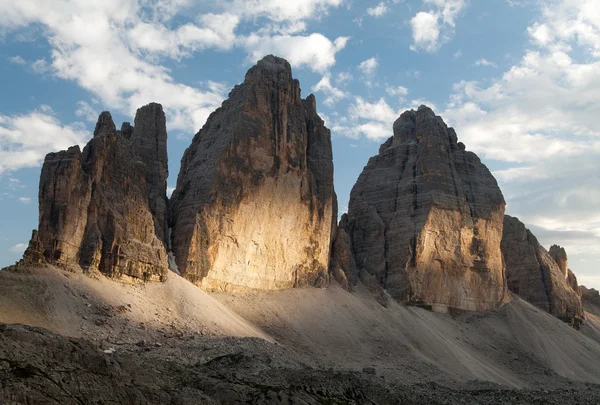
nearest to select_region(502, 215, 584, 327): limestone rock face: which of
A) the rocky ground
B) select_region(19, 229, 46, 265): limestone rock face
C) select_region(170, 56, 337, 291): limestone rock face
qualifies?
the rocky ground

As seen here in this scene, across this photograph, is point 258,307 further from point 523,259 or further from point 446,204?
point 523,259

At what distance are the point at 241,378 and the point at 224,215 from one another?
3631 cm

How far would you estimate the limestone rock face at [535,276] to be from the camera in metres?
96.2

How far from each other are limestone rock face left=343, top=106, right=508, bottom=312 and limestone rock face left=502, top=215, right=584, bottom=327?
40.1 ft

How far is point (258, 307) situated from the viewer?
5866 centimetres

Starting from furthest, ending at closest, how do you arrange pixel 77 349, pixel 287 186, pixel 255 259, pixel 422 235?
pixel 422 235 < pixel 287 186 < pixel 255 259 < pixel 77 349

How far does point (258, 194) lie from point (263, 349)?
2541 centimetres

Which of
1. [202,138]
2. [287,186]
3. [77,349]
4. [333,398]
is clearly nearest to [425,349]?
[287,186]

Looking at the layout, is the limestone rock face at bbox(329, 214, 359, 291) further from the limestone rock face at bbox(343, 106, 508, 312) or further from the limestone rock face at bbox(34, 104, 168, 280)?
the limestone rock face at bbox(34, 104, 168, 280)

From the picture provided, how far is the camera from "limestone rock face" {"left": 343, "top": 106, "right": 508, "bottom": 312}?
81.1 metres

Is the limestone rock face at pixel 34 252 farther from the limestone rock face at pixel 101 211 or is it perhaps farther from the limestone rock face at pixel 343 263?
the limestone rock face at pixel 343 263

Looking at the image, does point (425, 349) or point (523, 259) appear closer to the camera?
point (425, 349)

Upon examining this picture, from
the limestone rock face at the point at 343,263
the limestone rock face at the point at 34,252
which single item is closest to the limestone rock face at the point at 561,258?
the limestone rock face at the point at 343,263

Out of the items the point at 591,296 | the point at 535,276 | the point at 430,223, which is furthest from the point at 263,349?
the point at 591,296
